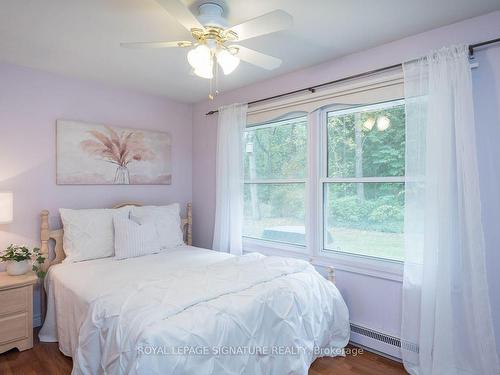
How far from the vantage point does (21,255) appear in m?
2.53

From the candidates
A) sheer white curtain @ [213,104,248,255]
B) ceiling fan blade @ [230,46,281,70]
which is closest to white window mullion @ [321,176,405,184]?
sheer white curtain @ [213,104,248,255]

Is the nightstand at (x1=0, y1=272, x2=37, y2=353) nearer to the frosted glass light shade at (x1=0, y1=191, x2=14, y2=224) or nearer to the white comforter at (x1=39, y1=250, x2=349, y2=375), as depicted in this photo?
the frosted glass light shade at (x1=0, y1=191, x2=14, y2=224)

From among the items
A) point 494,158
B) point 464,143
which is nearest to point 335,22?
point 464,143

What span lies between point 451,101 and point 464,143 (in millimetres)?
290

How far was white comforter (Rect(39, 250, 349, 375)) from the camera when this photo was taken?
1421 millimetres

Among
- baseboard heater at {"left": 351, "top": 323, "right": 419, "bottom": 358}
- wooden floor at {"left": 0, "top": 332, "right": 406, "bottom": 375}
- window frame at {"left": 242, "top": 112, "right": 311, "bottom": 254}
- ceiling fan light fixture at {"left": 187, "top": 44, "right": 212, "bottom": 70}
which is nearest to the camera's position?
ceiling fan light fixture at {"left": 187, "top": 44, "right": 212, "bottom": 70}

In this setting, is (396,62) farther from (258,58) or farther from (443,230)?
(443,230)

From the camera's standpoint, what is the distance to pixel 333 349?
2344 mm

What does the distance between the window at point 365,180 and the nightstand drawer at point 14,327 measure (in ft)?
8.19

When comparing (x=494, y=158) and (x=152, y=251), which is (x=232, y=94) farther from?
(x=494, y=158)

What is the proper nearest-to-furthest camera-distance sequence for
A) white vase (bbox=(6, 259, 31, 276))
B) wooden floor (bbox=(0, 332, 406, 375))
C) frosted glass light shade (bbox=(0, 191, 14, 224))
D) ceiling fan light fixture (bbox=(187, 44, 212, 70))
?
1. ceiling fan light fixture (bbox=(187, 44, 212, 70))
2. wooden floor (bbox=(0, 332, 406, 375))
3. frosted glass light shade (bbox=(0, 191, 14, 224))
4. white vase (bbox=(6, 259, 31, 276))

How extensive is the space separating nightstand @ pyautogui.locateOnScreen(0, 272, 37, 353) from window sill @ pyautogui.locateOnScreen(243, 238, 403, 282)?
78.0 inches

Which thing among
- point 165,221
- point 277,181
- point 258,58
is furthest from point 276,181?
point 258,58

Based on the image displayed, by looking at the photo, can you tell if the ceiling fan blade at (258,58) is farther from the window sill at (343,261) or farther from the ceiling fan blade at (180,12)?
the window sill at (343,261)
